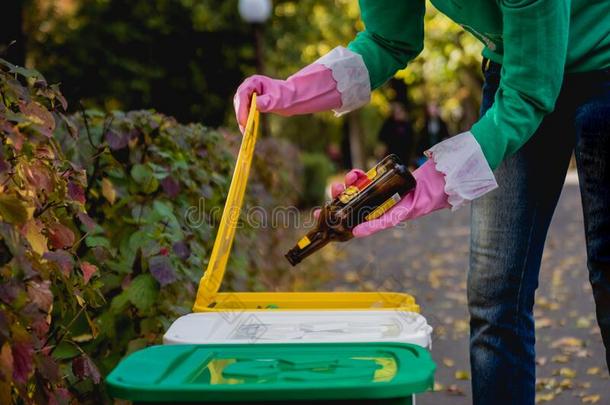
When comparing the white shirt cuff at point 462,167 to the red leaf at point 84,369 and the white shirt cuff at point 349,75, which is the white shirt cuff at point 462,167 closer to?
the white shirt cuff at point 349,75

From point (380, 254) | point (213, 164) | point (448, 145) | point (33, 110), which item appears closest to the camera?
point (448, 145)

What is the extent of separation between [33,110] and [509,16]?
1053mm

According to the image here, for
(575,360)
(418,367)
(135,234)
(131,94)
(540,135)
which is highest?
(131,94)

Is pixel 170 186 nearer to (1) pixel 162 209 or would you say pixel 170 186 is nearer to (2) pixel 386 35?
(1) pixel 162 209

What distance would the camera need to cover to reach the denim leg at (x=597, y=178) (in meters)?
2.25

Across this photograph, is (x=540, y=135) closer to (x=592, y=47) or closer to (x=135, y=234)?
(x=592, y=47)

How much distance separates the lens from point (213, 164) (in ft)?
13.3

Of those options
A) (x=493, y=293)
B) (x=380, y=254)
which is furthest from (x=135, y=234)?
(x=380, y=254)

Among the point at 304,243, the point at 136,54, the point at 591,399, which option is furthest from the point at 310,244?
the point at 136,54

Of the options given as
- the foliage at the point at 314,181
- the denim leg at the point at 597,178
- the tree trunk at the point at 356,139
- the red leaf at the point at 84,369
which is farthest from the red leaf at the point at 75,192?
the tree trunk at the point at 356,139

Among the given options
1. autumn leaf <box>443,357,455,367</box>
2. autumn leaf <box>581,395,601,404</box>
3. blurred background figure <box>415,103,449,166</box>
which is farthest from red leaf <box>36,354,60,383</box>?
blurred background figure <box>415,103,449,166</box>

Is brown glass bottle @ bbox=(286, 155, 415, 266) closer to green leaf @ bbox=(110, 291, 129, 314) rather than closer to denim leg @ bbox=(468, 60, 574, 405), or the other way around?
denim leg @ bbox=(468, 60, 574, 405)

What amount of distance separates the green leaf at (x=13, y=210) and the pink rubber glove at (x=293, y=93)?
71 cm

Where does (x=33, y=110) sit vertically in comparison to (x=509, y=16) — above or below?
below
